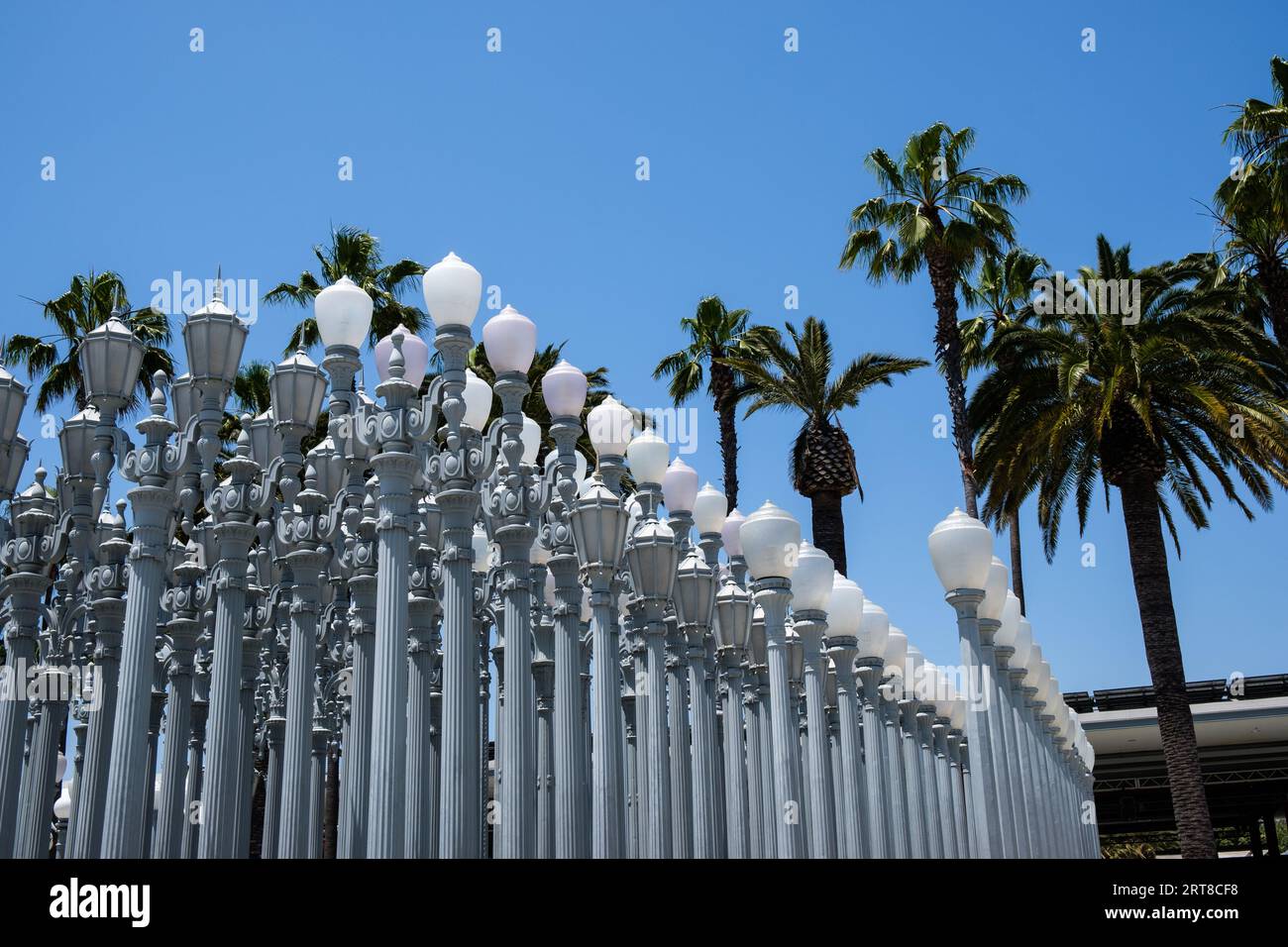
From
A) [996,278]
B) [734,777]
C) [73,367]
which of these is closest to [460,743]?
[734,777]

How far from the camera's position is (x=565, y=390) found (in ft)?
40.1

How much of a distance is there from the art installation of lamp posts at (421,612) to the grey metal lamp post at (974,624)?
0.03 m

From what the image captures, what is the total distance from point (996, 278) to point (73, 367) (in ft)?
87.4

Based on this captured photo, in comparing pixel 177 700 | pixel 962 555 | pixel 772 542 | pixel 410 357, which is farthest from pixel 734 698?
pixel 177 700

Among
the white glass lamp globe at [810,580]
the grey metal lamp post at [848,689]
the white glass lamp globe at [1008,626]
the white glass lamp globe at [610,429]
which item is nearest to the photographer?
the white glass lamp globe at [610,429]

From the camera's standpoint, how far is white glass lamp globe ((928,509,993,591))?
11812 millimetres

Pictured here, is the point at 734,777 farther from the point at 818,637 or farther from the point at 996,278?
the point at 996,278

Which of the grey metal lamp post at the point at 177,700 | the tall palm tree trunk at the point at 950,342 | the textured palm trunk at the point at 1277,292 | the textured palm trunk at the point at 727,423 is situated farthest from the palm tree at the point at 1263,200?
the grey metal lamp post at the point at 177,700

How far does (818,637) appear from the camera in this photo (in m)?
13.3

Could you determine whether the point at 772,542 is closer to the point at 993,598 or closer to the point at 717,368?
the point at 993,598

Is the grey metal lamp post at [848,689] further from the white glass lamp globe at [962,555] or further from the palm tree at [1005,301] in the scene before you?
the palm tree at [1005,301]

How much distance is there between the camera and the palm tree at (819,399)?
32938 millimetres

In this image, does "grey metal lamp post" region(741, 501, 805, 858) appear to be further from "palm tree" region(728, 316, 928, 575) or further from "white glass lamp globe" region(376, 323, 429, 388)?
"palm tree" region(728, 316, 928, 575)
